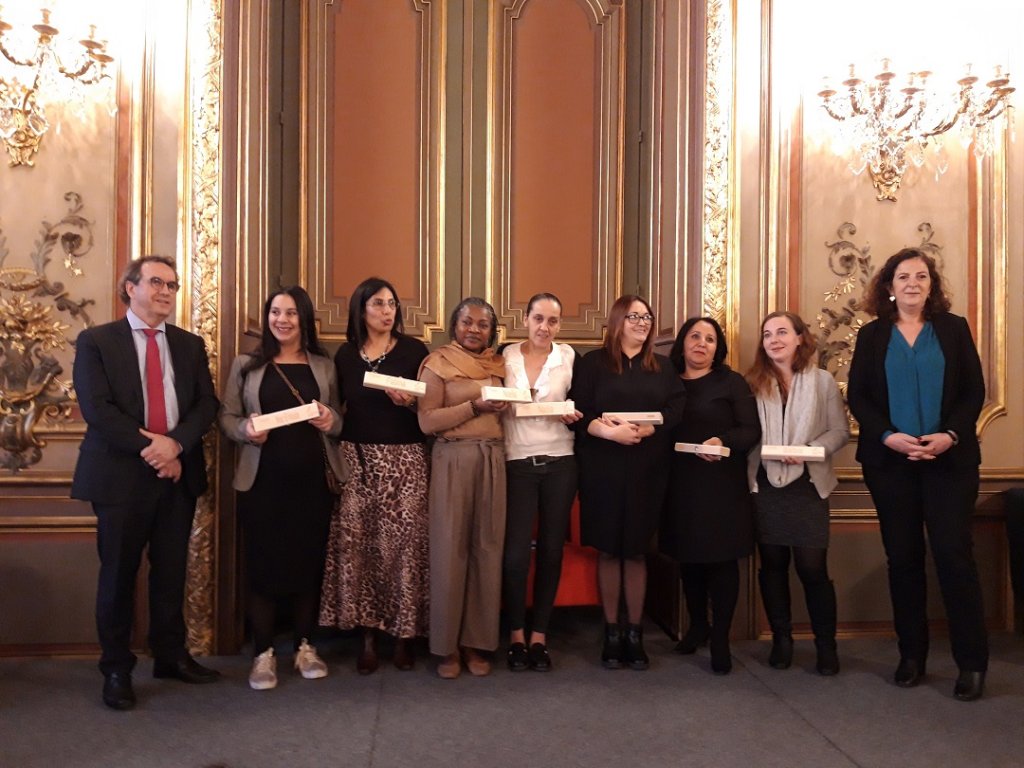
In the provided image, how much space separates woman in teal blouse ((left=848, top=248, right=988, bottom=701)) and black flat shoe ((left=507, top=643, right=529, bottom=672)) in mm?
1434

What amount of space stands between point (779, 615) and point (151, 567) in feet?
8.11

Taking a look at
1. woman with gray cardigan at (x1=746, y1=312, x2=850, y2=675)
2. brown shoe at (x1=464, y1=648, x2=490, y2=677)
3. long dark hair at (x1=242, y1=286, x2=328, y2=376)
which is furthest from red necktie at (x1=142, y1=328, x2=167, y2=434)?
woman with gray cardigan at (x1=746, y1=312, x2=850, y2=675)

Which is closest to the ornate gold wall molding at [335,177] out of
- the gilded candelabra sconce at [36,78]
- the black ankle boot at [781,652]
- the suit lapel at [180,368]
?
the gilded candelabra sconce at [36,78]

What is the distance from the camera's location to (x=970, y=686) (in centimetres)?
293

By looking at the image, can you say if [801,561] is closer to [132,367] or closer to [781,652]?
[781,652]

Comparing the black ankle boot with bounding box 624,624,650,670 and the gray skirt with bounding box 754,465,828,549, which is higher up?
the gray skirt with bounding box 754,465,828,549

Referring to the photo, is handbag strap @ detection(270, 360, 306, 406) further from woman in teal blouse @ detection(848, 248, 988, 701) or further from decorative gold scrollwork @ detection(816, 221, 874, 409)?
decorative gold scrollwork @ detection(816, 221, 874, 409)

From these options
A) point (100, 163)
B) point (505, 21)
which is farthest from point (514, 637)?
point (505, 21)

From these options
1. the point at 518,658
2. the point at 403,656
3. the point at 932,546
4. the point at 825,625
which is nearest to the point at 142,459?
the point at 403,656

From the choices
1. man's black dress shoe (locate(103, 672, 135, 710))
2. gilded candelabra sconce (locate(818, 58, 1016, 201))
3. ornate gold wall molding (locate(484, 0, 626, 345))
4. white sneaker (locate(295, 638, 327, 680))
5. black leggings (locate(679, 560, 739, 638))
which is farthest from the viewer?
ornate gold wall molding (locate(484, 0, 626, 345))

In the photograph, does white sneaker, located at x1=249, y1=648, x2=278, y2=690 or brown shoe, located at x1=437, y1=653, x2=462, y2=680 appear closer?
white sneaker, located at x1=249, y1=648, x2=278, y2=690

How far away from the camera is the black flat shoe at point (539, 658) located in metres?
3.19

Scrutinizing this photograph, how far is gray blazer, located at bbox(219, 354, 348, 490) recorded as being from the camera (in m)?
3.06

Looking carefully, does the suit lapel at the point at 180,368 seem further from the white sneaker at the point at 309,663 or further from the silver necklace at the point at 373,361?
the white sneaker at the point at 309,663
